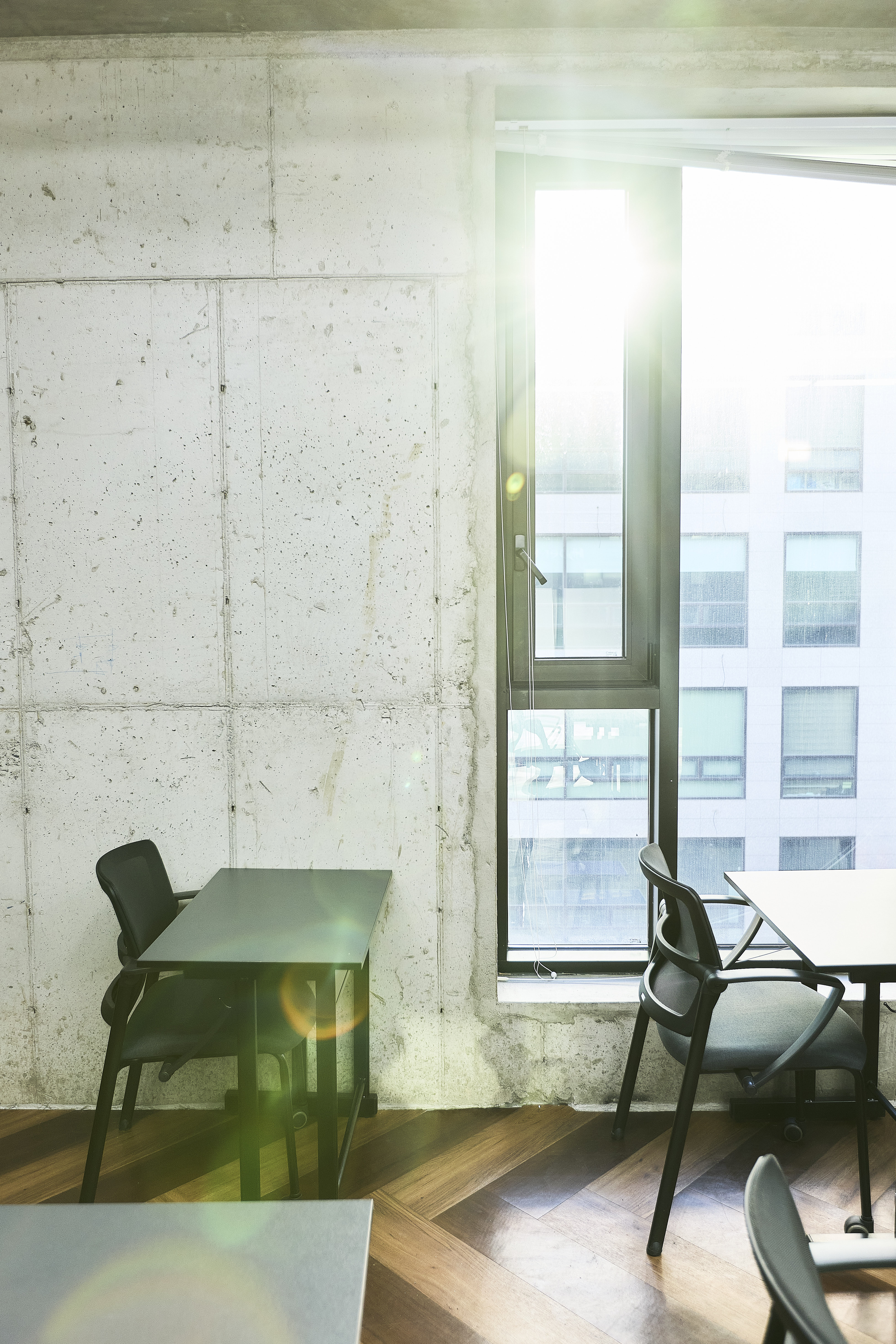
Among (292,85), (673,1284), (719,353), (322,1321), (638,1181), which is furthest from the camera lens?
(719,353)

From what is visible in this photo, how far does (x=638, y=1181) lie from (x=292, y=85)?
3.54 m

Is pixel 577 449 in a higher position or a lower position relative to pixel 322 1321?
higher

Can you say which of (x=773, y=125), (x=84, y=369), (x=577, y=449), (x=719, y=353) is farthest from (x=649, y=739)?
(x=84, y=369)

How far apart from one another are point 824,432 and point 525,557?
3.83 feet

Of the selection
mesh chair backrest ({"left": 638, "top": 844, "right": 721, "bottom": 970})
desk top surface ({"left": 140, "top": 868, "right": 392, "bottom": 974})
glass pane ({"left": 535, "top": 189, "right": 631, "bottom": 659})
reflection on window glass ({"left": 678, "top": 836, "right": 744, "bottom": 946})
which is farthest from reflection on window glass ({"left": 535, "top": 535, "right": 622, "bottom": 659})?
desk top surface ({"left": 140, "top": 868, "right": 392, "bottom": 974})

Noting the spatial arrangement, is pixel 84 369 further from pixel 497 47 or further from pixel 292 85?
pixel 497 47

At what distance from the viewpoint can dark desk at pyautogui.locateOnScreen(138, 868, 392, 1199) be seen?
2186 mm

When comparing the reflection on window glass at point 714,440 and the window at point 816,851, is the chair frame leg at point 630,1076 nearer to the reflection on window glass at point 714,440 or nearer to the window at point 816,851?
the window at point 816,851

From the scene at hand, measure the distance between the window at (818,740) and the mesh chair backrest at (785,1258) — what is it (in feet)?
7.48

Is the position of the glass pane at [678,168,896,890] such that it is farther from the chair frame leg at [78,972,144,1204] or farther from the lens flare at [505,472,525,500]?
the chair frame leg at [78,972,144,1204]

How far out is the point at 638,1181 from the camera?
2.58 m

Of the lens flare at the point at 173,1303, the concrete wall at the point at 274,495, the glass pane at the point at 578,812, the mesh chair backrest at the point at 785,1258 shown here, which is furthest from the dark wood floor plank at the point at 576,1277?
the lens flare at the point at 173,1303

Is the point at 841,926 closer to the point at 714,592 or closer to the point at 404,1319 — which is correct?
the point at 714,592

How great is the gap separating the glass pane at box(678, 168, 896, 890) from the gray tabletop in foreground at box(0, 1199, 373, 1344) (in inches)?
92.8
